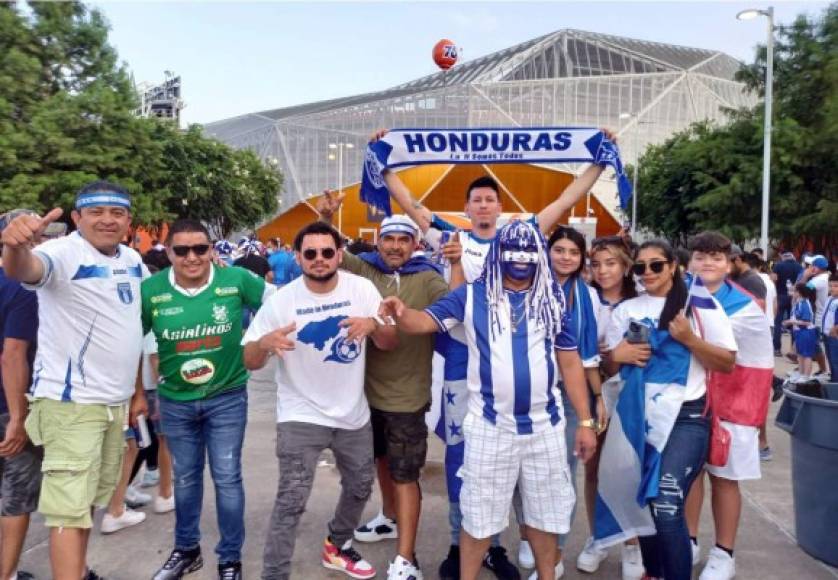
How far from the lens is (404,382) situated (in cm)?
371

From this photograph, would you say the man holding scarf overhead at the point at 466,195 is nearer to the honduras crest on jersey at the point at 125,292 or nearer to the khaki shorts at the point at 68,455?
the honduras crest on jersey at the point at 125,292

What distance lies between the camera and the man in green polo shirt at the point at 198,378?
3.59m

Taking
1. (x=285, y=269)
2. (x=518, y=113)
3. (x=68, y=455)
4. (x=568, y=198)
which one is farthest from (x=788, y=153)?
(x=518, y=113)

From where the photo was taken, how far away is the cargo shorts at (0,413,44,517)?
3410 millimetres

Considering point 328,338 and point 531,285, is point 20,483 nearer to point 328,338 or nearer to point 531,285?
point 328,338

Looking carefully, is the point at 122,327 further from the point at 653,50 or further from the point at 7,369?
the point at 653,50

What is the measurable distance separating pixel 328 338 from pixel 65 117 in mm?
18010

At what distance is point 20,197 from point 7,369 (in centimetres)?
1615

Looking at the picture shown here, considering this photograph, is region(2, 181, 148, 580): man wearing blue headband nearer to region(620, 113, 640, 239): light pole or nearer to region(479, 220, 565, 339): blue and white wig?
region(479, 220, 565, 339): blue and white wig

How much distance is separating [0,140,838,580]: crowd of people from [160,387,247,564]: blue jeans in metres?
0.01

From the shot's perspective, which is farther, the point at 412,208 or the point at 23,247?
the point at 412,208

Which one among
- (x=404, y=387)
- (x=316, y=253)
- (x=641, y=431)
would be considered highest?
(x=316, y=253)

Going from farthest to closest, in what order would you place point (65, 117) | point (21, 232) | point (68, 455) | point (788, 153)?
point (788, 153) → point (65, 117) → point (68, 455) → point (21, 232)

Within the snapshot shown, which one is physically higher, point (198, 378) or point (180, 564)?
point (198, 378)
